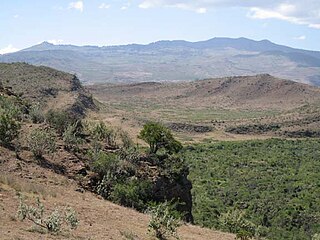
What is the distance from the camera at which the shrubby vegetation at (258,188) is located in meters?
39.8

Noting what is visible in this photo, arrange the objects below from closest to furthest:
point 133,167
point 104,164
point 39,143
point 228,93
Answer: point 39,143 < point 104,164 < point 133,167 < point 228,93

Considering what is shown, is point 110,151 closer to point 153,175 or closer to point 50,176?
point 153,175

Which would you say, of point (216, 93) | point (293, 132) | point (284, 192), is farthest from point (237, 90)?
point (284, 192)

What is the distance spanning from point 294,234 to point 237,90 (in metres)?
127

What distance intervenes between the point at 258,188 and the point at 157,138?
22.2 meters

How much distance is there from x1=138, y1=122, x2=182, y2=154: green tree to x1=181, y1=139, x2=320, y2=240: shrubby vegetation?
230 inches

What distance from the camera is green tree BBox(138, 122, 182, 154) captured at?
32.0 metres

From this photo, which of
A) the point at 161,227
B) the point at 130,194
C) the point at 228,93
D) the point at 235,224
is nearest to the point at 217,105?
the point at 228,93

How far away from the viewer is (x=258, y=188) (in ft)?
167

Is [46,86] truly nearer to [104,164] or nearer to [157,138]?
[157,138]

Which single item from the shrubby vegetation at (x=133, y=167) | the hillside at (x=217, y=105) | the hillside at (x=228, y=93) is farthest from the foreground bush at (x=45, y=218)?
the hillside at (x=228, y=93)

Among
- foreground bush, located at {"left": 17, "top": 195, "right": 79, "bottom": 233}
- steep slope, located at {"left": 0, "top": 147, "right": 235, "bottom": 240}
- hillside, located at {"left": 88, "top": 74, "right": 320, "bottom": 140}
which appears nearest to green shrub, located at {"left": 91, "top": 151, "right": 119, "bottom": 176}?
steep slope, located at {"left": 0, "top": 147, "right": 235, "bottom": 240}

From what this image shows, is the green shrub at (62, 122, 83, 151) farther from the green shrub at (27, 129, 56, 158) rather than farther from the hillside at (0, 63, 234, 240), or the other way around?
the green shrub at (27, 129, 56, 158)

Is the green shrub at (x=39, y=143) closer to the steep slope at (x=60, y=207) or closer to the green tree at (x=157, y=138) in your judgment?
the steep slope at (x=60, y=207)
